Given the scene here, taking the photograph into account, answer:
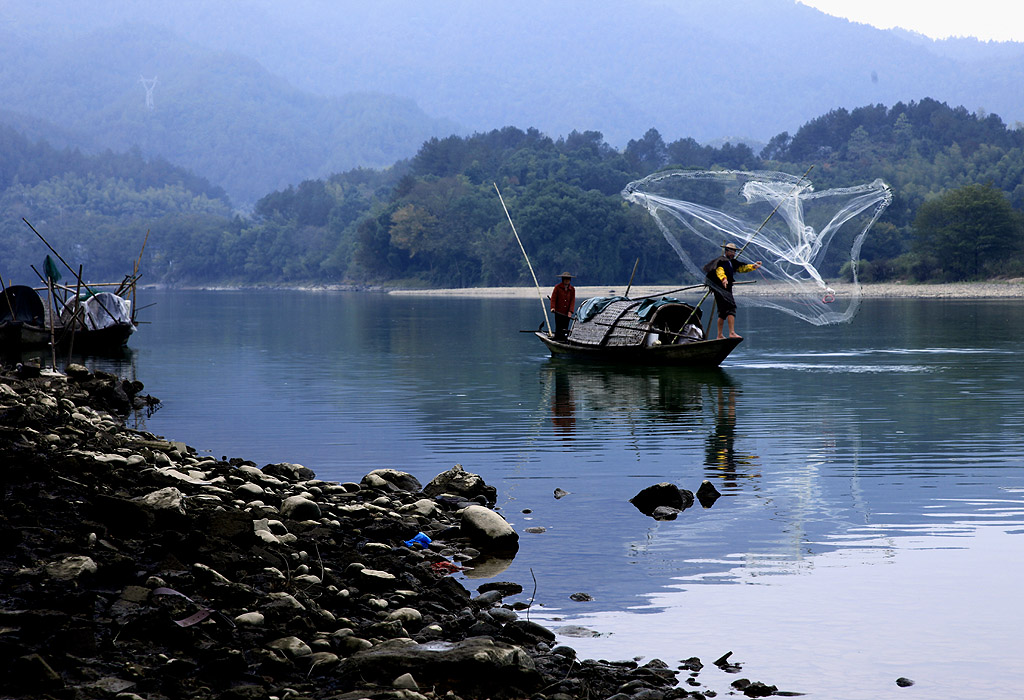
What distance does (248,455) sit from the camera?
1772cm

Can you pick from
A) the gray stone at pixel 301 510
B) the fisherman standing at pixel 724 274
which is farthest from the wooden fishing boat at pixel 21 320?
the gray stone at pixel 301 510

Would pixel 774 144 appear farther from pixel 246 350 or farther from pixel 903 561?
pixel 903 561

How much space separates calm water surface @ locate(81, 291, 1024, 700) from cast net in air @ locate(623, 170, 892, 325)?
8.29 feet

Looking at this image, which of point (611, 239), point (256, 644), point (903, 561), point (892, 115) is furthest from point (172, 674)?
point (892, 115)

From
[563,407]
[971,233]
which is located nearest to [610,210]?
[971,233]

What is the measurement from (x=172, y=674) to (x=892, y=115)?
18964 cm

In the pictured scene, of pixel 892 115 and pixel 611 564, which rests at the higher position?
pixel 892 115

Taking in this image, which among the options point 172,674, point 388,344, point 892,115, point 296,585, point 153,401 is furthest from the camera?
point 892,115

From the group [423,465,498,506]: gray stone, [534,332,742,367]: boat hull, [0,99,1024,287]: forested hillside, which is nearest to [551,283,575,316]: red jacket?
[534,332,742,367]: boat hull

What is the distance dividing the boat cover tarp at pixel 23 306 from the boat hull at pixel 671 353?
64.4 feet

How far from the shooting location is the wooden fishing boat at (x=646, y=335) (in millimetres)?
29422

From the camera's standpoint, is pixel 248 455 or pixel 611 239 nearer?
pixel 248 455

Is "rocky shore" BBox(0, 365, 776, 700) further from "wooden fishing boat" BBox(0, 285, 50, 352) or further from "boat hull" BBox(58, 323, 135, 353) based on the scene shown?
"boat hull" BBox(58, 323, 135, 353)

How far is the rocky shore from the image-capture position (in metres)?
6.93
